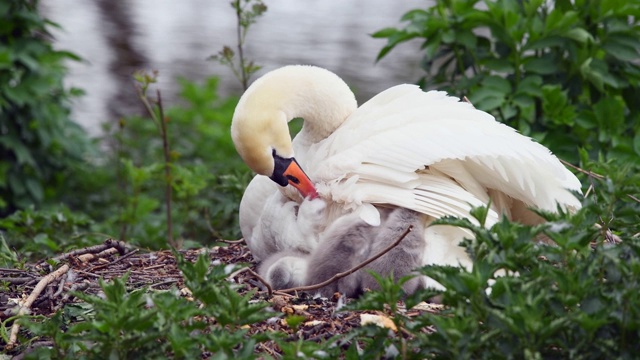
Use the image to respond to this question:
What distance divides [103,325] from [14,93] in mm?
4835

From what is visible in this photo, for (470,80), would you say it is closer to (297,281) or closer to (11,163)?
(297,281)

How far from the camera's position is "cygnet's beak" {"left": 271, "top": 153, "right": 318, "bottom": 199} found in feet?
14.8

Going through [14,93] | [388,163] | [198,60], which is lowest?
[198,60]

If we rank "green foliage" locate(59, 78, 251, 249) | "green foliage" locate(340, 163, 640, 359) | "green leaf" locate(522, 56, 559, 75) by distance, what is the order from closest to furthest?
"green foliage" locate(340, 163, 640, 359) → "green leaf" locate(522, 56, 559, 75) → "green foliage" locate(59, 78, 251, 249)

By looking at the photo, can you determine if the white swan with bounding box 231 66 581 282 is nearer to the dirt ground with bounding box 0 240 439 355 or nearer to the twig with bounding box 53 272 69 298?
the dirt ground with bounding box 0 240 439 355

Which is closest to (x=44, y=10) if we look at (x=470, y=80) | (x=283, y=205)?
(x=470, y=80)

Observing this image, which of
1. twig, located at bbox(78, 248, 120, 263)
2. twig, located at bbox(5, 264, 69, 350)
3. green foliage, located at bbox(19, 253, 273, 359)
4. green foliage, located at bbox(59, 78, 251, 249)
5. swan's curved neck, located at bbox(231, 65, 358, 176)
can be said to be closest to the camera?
green foliage, located at bbox(19, 253, 273, 359)

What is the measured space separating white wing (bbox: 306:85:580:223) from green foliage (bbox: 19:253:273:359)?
1.00m

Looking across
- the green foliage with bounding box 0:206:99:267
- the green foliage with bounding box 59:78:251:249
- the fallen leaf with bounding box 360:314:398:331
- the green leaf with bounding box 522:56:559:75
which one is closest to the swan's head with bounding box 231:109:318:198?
the fallen leaf with bounding box 360:314:398:331

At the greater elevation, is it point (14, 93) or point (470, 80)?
point (470, 80)

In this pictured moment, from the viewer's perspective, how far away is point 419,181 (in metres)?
4.29

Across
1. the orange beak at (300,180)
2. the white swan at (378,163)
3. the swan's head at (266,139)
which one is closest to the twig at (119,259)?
the white swan at (378,163)

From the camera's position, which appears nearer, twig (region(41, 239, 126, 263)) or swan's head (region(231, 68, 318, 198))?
swan's head (region(231, 68, 318, 198))

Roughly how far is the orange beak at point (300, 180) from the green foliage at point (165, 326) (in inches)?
41.8
